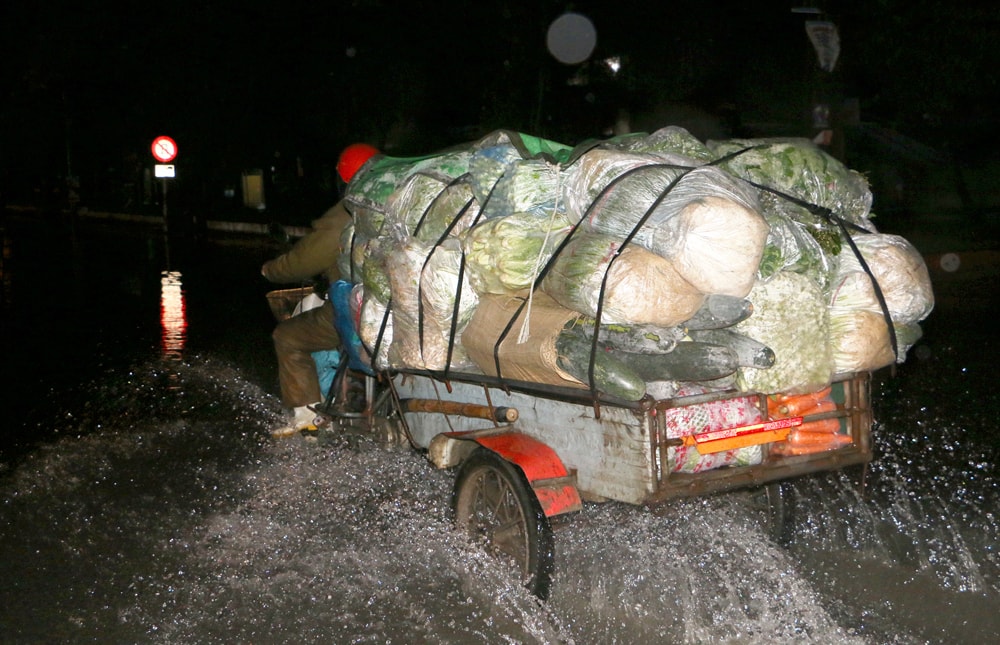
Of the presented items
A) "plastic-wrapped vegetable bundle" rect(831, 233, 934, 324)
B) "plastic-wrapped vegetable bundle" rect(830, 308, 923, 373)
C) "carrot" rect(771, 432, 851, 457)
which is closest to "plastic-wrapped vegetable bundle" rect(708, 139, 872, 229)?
"plastic-wrapped vegetable bundle" rect(831, 233, 934, 324)

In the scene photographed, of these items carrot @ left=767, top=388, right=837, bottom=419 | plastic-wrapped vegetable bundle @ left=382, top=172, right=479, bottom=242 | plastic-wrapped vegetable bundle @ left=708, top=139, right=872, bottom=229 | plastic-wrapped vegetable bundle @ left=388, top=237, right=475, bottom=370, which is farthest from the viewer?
plastic-wrapped vegetable bundle @ left=382, top=172, right=479, bottom=242

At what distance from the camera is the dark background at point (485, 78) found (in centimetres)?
1514

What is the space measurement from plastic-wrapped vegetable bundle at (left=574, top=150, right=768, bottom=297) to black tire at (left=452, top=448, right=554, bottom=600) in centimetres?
106

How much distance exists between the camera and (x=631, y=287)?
340 centimetres

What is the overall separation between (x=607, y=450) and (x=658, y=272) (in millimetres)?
757

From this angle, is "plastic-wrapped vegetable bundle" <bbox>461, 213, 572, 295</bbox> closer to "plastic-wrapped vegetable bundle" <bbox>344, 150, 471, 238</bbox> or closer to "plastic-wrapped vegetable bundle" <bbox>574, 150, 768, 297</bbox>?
"plastic-wrapped vegetable bundle" <bbox>574, 150, 768, 297</bbox>

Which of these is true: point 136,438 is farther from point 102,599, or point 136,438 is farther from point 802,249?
point 802,249

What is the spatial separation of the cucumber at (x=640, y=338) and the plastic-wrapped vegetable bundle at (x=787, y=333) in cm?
33

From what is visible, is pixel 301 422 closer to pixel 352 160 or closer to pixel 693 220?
pixel 352 160

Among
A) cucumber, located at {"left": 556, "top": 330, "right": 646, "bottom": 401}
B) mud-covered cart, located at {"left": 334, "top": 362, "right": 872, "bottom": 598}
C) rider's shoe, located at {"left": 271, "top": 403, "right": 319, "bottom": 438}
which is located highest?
cucumber, located at {"left": 556, "top": 330, "right": 646, "bottom": 401}

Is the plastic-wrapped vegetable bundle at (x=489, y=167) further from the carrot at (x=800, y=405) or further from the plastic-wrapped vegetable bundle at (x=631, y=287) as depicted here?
the carrot at (x=800, y=405)

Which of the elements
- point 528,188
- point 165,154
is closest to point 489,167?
point 528,188

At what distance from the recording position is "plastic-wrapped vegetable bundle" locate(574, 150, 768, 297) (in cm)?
332

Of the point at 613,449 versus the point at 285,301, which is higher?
the point at 285,301
